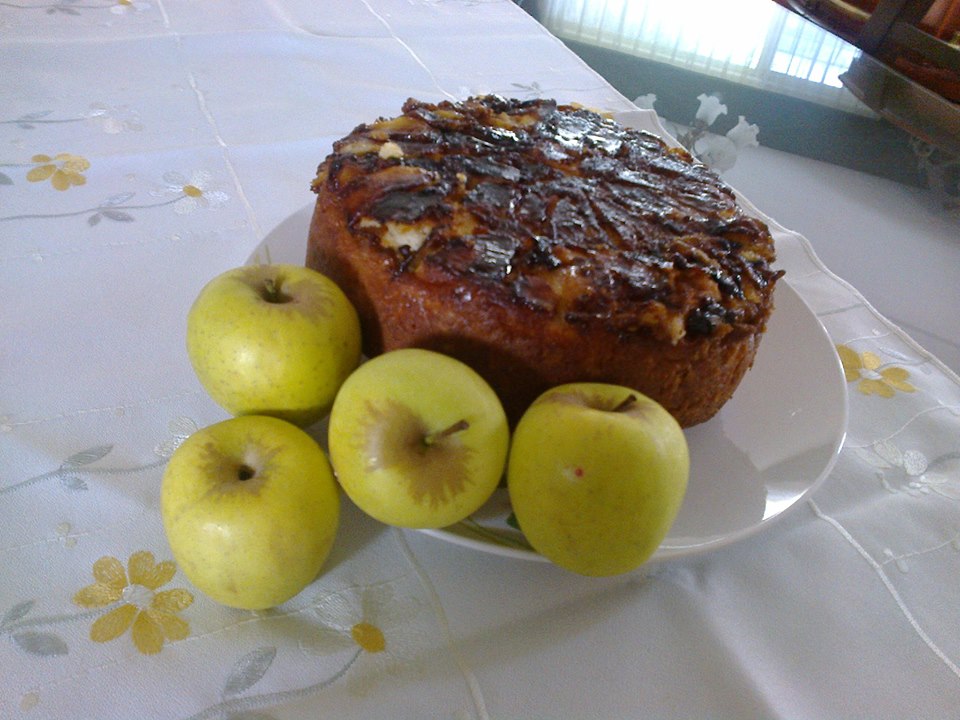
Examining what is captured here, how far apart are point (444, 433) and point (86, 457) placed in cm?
42

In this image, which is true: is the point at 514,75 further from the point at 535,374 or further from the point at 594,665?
the point at 594,665

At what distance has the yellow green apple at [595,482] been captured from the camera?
23.2 inches

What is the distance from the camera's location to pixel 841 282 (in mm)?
1201

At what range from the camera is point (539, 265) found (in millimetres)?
757

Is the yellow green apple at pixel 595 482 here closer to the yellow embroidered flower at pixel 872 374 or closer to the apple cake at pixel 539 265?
the apple cake at pixel 539 265

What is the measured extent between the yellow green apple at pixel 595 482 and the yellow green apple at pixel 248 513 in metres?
0.19

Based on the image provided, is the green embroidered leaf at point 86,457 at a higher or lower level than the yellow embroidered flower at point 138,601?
higher

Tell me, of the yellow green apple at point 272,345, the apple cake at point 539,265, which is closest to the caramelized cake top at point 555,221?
the apple cake at point 539,265

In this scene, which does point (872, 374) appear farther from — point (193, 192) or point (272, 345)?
point (193, 192)

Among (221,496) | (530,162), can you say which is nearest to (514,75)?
(530,162)

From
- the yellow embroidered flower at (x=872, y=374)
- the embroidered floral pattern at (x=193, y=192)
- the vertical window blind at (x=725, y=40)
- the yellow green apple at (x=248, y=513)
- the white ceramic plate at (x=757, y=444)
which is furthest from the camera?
the vertical window blind at (x=725, y=40)

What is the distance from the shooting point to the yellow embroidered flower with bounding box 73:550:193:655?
0.60 m

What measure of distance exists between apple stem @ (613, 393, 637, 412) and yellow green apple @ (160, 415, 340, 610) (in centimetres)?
28

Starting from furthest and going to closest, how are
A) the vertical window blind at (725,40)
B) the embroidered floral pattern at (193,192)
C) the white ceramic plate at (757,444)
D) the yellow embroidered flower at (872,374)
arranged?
1. the vertical window blind at (725,40)
2. the embroidered floral pattern at (193,192)
3. the yellow embroidered flower at (872,374)
4. the white ceramic plate at (757,444)
